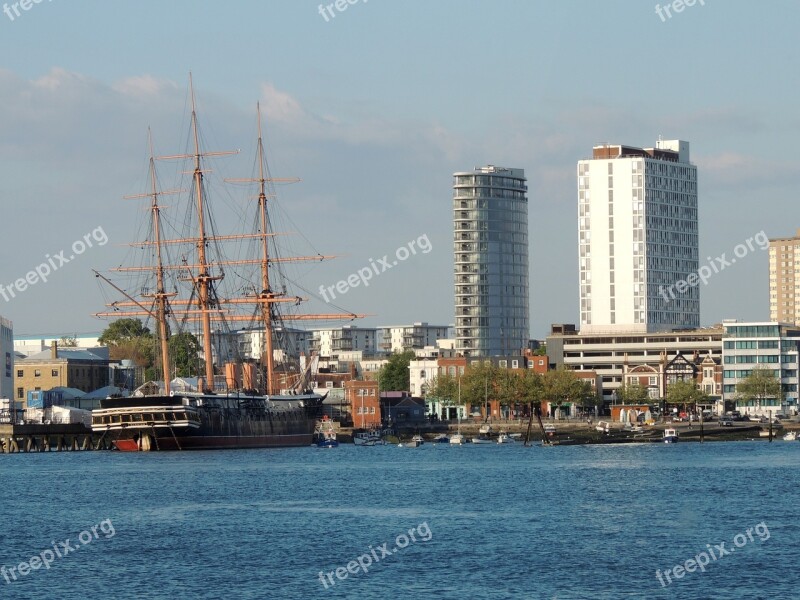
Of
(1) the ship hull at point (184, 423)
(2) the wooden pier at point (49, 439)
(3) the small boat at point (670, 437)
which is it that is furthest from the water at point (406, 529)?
(3) the small boat at point (670, 437)

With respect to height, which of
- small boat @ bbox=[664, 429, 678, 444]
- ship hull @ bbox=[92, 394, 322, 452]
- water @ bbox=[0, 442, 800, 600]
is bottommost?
water @ bbox=[0, 442, 800, 600]

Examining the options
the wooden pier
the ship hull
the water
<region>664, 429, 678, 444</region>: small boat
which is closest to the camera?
the water

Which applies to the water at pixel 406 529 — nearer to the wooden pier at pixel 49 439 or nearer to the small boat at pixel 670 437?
the wooden pier at pixel 49 439

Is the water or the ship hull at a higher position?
the ship hull

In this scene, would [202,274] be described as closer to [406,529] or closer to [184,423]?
[184,423]

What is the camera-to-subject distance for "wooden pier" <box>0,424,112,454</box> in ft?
A: 572

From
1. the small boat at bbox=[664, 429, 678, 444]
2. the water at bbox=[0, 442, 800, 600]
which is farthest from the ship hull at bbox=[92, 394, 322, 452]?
the small boat at bbox=[664, 429, 678, 444]

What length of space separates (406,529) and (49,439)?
112558 millimetres

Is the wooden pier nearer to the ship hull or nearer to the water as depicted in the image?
the ship hull

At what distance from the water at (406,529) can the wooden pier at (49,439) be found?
125 feet

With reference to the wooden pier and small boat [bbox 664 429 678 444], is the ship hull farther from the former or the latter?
small boat [bbox 664 429 678 444]

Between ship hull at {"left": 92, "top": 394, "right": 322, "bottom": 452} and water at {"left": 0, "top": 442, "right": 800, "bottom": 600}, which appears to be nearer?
water at {"left": 0, "top": 442, "right": 800, "bottom": 600}

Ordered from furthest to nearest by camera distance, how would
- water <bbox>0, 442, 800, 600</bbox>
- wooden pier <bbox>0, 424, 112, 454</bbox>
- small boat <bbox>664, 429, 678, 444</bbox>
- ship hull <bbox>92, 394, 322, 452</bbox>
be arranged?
1. small boat <bbox>664, 429, 678, 444</bbox>
2. wooden pier <bbox>0, 424, 112, 454</bbox>
3. ship hull <bbox>92, 394, 322, 452</bbox>
4. water <bbox>0, 442, 800, 600</bbox>

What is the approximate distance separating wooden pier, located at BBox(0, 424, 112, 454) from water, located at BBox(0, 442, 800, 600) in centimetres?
3818
